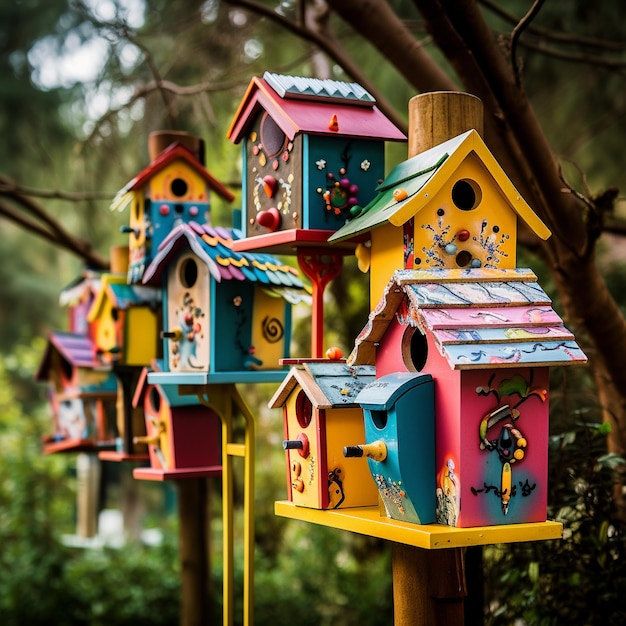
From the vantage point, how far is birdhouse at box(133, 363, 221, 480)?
459cm

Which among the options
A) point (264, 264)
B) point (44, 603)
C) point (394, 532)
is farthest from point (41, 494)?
point (394, 532)

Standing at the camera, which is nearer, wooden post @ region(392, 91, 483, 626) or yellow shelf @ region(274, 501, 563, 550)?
yellow shelf @ region(274, 501, 563, 550)

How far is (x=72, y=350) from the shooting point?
19.1ft

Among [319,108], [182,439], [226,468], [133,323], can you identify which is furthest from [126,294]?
[319,108]

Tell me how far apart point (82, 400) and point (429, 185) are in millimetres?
3504

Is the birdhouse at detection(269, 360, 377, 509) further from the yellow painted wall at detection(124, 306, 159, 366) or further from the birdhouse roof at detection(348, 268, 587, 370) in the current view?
the yellow painted wall at detection(124, 306, 159, 366)

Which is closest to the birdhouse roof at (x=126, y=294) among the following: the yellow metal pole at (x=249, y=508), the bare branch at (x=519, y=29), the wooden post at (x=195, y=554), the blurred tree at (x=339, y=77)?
the blurred tree at (x=339, y=77)

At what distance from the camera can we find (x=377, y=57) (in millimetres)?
7277

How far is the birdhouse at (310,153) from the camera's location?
11.0ft

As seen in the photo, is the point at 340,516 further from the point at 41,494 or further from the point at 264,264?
the point at 41,494

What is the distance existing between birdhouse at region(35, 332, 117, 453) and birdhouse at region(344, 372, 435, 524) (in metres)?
3.09

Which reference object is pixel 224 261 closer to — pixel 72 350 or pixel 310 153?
pixel 310 153

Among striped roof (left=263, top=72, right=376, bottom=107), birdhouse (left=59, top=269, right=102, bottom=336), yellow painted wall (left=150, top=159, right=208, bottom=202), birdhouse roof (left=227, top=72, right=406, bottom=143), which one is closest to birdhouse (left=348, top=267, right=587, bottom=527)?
birdhouse roof (left=227, top=72, right=406, bottom=143)

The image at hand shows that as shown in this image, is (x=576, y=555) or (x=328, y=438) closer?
(x=328, y=438)
